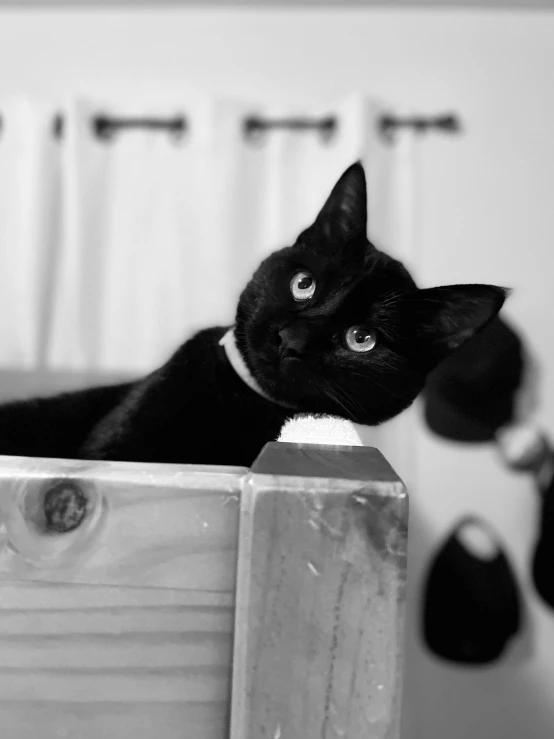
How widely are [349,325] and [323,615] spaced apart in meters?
0.39

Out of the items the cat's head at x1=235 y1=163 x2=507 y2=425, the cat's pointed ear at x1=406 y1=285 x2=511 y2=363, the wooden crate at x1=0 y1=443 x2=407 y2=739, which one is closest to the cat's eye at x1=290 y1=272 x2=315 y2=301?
the cat's head at x1=235 y1=163 x2=507 y2=425

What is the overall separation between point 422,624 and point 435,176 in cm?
117

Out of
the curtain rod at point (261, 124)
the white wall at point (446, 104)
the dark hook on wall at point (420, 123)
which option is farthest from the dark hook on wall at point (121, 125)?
the dark hook on wall at point (420, 123)

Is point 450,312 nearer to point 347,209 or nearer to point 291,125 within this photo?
point 347,209

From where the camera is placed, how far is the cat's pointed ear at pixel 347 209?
0.62m

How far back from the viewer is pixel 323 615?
23cm

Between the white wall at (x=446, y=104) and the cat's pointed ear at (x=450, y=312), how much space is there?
82 centimetres

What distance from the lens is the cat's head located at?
22.1 inches

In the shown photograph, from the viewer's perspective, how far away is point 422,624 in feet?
4.22

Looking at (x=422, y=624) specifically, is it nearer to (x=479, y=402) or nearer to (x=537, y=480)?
(x=537, y=480)

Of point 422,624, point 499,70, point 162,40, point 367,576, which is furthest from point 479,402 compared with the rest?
point 162,40

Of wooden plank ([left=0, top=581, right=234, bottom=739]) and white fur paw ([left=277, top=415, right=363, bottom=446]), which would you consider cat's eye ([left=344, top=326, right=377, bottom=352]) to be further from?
wooden plank ([left=0, top=581, right=234, bottom=739])

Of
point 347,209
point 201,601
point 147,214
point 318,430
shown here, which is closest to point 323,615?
point 201,601

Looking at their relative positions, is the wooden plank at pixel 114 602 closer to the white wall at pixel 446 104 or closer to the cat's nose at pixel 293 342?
the cat's nose at pixel 293 342
